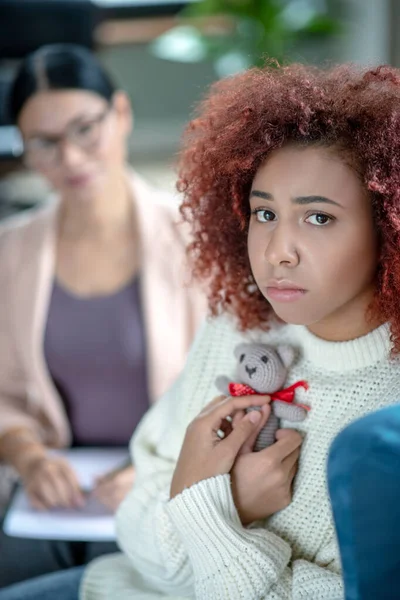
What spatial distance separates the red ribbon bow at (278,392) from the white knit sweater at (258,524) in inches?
0.6

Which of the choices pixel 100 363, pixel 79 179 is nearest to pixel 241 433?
pixel 100 363

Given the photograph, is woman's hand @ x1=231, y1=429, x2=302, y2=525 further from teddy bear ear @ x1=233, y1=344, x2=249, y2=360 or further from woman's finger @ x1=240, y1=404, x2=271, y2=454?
teddy bear ear @ x1=233, y1=344, x2=249, y2=360

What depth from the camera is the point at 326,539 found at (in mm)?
963

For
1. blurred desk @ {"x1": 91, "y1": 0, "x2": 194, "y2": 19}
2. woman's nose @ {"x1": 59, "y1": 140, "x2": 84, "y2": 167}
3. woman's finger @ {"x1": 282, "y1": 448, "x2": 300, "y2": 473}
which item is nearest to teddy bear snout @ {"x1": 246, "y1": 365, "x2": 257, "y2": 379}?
woman's finger @ {"x1": 282, "y1": 448, "x2": 300, "y2": 473}

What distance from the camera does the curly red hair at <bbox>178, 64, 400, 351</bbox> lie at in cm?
87

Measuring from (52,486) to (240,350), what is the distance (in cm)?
60

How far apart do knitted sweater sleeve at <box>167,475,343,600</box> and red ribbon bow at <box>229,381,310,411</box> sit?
110mm

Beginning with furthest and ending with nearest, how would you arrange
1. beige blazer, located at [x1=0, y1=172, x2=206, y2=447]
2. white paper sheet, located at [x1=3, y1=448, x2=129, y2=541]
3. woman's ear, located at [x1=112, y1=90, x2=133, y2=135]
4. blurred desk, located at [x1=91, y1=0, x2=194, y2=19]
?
1. blurred desk, located at [x1=91, y1=0, x2=194, y2=19]
2. woman's ear, located at [x1=112, y1=90, x2=133, y2=135]
3. beige blazer, located at [x1=0, y1=172, x2=206, y2=447]
4. white paper sheet, located at [x1=3, y1=448, x2=129, y2=541]

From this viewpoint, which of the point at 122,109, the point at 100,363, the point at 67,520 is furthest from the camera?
the point at 122,109

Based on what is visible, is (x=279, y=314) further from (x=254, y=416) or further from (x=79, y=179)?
(x=79, y=179)

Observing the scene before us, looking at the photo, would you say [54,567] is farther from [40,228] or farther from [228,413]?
[40,228]

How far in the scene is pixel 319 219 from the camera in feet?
2.91

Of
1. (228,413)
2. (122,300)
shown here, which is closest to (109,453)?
(122,300)

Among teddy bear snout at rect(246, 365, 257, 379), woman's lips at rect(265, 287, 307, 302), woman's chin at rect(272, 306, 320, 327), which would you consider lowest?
teddy bear snout at rect(246, 365, 257, 379)
